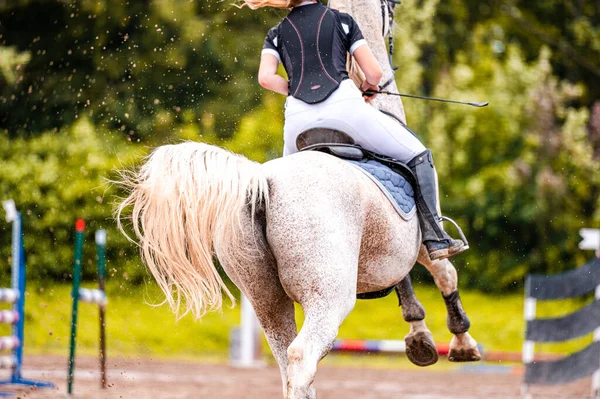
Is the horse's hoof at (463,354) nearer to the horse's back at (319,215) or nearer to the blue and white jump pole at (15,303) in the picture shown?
the horse's back at (319,215)

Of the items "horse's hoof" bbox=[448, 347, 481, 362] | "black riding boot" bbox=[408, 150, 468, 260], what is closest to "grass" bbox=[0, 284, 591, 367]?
Answer: "horse's hoof" bbox=[448, 347, 481, 362]

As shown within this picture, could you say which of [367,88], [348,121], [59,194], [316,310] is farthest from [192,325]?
[316,310]

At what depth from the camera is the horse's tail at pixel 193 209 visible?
163 inches

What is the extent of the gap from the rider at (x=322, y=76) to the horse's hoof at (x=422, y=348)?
1124 mm

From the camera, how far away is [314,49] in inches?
183

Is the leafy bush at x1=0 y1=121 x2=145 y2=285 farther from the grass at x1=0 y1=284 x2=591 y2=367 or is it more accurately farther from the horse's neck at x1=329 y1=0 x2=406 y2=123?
the horse's neck at x1=329 y1=0 x2=406 y2=123

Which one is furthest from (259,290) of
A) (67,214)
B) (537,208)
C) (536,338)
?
(537,208)

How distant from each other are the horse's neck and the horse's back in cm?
116

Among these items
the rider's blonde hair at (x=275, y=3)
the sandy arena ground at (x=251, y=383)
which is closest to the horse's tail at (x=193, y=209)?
the rider's blonde hair at (x=275, y=3)

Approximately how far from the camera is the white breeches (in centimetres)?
468

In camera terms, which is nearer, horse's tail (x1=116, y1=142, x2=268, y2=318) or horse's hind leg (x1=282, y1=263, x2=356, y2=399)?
horse's hind leg (x1=282, y1=263, x2=356, y2=399)

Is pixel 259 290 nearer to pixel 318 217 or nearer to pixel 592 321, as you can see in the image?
pixel 318 217

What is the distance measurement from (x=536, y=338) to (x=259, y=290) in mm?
7152

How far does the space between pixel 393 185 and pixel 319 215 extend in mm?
717
